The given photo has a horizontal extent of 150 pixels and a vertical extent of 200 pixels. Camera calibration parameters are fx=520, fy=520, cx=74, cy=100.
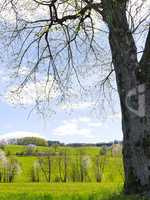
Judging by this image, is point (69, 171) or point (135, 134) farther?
point (69, 171)

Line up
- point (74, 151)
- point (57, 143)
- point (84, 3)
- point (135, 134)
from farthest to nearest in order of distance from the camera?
point (57, 143) → point (74, 151) → point (84, 3) → point (135, 134)

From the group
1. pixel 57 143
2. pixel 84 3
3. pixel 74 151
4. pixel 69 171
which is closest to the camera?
pixel 84 3

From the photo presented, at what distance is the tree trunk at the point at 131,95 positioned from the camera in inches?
497

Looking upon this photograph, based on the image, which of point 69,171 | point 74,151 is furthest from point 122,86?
point 74,151

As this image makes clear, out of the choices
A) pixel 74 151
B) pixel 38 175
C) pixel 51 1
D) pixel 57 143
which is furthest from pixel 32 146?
pixel 51 1

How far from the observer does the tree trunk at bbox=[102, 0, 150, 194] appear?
41.4 feet

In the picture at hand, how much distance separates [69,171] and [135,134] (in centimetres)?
11697

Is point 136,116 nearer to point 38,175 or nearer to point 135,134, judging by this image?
point 135,134

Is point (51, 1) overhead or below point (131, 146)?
overhead

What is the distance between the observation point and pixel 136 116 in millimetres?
12797

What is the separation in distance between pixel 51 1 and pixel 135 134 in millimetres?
5296

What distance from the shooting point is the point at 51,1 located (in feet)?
51.5

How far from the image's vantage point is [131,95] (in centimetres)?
1297

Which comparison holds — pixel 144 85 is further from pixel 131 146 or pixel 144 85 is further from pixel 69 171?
pixel 69 171
